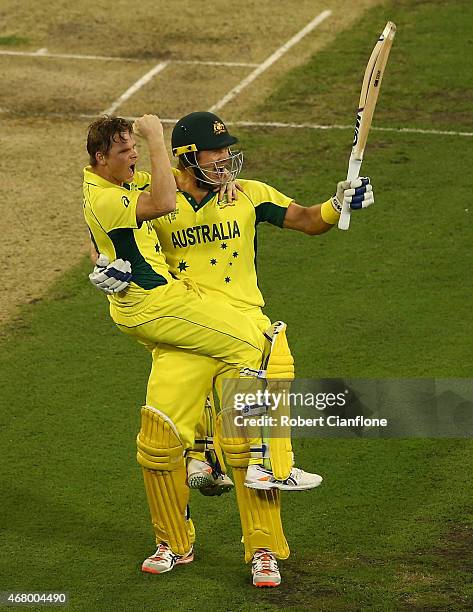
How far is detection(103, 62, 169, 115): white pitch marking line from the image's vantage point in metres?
18.3

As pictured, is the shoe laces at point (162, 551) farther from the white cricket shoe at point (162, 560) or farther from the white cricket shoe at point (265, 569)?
the white cricket shoe at point (265, 569)

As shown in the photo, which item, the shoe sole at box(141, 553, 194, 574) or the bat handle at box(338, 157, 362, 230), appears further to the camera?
the shoe sole at box(141, 553, 194, 574)

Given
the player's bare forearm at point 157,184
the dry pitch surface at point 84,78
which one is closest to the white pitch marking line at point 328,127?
the dry pitch surface at point 84,78

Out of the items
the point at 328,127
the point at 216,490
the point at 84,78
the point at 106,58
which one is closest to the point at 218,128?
the point at 216,490

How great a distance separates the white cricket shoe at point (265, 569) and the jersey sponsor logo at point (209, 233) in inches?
77.7

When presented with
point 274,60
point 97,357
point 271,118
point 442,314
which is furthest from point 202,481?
point 274,60

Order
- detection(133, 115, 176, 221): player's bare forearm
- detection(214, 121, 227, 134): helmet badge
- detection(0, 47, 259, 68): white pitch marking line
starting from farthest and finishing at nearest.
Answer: detection(0, 47, 259, 68): white pitch marking line
detection(214, 121, 227, 134): helmet badge
detection(133, 115, 176, 221): player's bare forearm

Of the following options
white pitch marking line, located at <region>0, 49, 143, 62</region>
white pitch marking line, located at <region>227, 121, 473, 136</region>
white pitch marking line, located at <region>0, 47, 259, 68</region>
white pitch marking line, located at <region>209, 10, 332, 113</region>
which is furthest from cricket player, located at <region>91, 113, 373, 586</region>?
white pitch marking line, located at <region>0, 49, 143, 62</region>

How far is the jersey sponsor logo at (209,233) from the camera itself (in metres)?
9.34

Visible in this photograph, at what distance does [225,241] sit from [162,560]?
2.08 m

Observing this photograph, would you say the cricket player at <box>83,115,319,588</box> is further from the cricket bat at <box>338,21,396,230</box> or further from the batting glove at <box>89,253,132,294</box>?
the cricket bat at <box>338,21,396,230</box>

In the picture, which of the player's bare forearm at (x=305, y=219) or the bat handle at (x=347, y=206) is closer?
the bat handle at (x=347, y=206)

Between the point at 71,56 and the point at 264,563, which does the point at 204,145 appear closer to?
the point at 264,563

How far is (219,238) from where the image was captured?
9.34 metres
